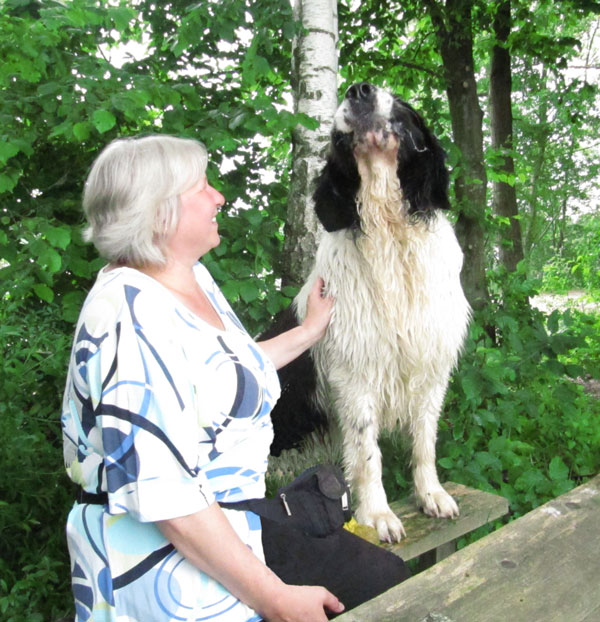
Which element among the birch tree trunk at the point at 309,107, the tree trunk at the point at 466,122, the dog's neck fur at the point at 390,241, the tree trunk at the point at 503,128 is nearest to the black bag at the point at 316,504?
the dog's neck fur at the point at 390,241

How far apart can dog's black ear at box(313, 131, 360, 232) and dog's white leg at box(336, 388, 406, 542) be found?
0.69 m

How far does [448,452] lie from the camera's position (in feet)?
9.95

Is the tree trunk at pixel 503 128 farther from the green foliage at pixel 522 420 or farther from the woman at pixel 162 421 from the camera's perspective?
the woman at pixel 162 421

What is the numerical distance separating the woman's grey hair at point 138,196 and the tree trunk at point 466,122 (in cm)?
336

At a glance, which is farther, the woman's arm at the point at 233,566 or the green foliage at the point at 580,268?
the green foliage at the point at 580,268

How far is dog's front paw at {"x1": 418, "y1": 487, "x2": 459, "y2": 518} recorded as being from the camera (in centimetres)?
235

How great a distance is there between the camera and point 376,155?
7.25 feet

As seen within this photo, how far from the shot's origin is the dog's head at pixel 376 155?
84.6 inches

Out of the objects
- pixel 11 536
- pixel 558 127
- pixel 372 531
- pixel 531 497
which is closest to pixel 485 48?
pixel 558 127

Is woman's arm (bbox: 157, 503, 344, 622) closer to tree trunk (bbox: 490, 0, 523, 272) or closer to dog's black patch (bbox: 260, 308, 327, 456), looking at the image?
dog's black patch (bbox: 260, 308, 327, 456)

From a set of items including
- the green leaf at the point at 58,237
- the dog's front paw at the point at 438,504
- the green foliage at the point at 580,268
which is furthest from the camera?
the green foliage at the point at 580,268

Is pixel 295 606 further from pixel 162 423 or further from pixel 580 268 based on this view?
pixel 580 268

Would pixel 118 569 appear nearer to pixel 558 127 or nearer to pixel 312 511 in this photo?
pixel 312 511

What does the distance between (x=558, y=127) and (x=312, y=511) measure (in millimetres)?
9345
